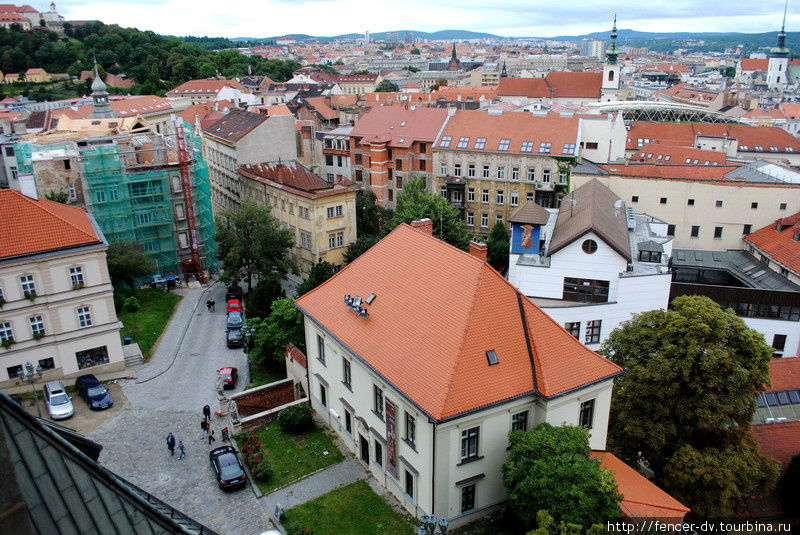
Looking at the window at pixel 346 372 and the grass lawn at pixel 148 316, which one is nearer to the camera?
the window at pixel 346 372

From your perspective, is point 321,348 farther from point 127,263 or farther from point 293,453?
point 127,263

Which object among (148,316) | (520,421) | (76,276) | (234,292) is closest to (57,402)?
(76,276)

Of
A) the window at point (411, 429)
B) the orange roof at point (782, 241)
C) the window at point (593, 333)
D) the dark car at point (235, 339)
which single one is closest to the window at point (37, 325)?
the dark car at point (235, 339)

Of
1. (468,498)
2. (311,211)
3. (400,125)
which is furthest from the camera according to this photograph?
(400,125)

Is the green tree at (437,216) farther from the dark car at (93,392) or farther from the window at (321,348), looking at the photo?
the dark car at (93,392)

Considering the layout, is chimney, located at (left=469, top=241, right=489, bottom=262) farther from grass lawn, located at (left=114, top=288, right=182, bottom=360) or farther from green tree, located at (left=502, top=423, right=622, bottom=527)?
grass lawn, located at (left=114, top=288, right=182, bottom=360)

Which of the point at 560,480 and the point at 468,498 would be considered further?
the point at 468,498
